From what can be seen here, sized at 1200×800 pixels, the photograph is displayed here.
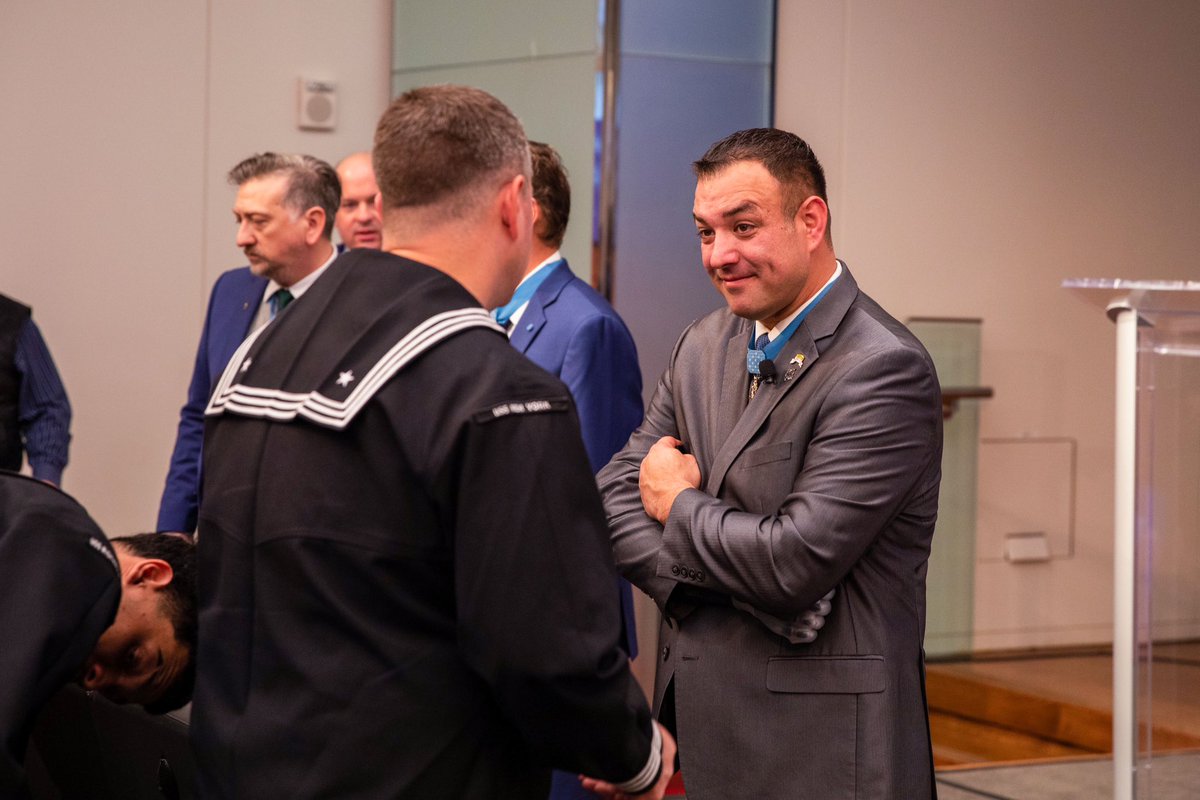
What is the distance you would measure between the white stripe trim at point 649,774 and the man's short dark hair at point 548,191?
152cm

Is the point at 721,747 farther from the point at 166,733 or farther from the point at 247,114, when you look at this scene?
the point at 247,114

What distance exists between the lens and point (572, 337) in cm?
278

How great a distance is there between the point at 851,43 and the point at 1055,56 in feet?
3.19

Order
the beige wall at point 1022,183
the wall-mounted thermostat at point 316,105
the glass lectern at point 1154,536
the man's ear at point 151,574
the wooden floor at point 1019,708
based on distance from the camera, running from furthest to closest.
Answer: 1. the beige wall at point 1022,183
2. the wall-mounted thermostat at point 316,105
3. the wooden floor at point 1019,708
4. the glass lectern at point 1154,536
5. the man's ear at point 151,574

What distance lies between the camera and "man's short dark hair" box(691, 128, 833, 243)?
219 cm

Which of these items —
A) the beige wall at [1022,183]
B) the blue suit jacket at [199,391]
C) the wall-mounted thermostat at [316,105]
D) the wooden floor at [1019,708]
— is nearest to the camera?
the blue suit jacket at [199,391]

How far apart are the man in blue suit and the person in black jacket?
40.9 inches

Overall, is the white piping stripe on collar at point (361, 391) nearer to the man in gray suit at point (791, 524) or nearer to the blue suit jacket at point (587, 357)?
the man in gray suit at point (791, 524)

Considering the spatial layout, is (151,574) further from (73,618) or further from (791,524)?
(791,524)

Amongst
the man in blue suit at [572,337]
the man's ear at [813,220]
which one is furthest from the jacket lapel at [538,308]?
the man's ear at [813,220]

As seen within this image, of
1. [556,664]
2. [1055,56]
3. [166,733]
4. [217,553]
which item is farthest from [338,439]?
[1055,56]

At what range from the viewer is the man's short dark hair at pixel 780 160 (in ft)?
7.17

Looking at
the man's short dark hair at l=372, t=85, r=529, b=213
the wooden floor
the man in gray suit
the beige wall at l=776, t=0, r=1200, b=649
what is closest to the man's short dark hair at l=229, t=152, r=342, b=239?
the man in gray suit

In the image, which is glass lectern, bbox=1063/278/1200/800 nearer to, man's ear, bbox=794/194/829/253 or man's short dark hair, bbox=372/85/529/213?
man's ear, bbox=794/194/829/253
